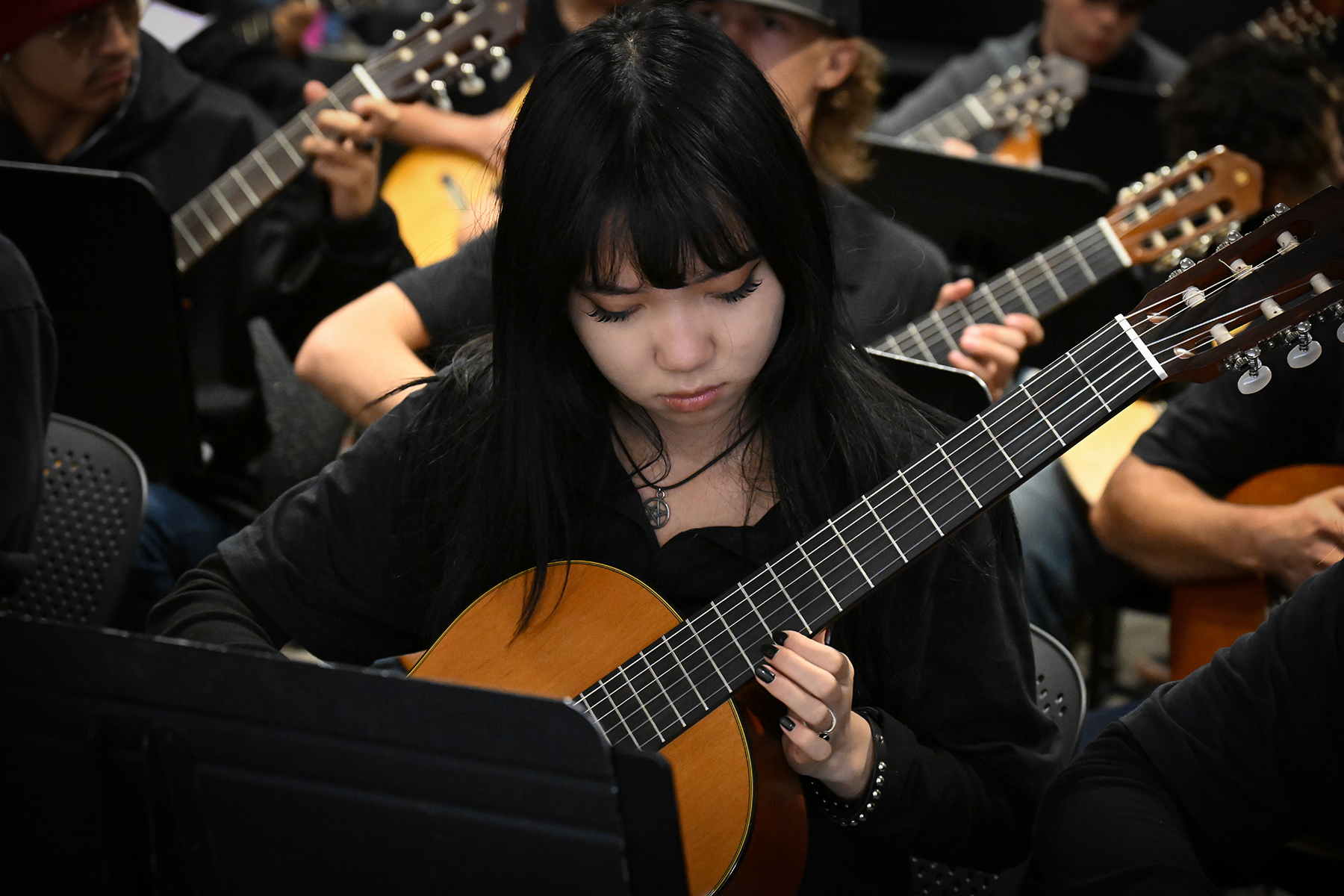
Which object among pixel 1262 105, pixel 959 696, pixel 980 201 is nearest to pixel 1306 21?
pixel 1262 105

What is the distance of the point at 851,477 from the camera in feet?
3.64

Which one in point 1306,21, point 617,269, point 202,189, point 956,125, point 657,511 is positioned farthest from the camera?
point 1306,21

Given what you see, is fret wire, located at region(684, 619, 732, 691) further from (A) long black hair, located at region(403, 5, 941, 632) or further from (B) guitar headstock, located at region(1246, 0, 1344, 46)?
(B) guitar headstock, located at region(1246, 0, 1344, 46)

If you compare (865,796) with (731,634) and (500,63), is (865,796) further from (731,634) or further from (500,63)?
(500,63)

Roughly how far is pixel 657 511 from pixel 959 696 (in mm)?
337

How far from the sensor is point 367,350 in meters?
1.74

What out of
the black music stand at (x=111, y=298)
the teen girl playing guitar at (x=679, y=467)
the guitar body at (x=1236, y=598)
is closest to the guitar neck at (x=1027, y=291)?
the guitar body at (x=1236, y=598)

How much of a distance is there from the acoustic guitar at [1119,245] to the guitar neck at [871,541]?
810 mm

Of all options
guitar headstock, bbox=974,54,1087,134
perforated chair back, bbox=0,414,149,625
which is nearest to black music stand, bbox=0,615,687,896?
perforated chair back, bbox=0,414,149,625

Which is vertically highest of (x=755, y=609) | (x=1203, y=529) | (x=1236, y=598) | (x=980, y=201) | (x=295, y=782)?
(x=295, y=782)

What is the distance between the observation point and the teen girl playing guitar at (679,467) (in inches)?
38.5

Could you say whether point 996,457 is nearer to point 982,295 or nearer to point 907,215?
point 982,295

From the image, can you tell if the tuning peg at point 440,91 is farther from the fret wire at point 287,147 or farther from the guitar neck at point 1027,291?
the guitar neck at point 1027,291

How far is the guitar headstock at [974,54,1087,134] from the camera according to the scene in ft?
8.81
